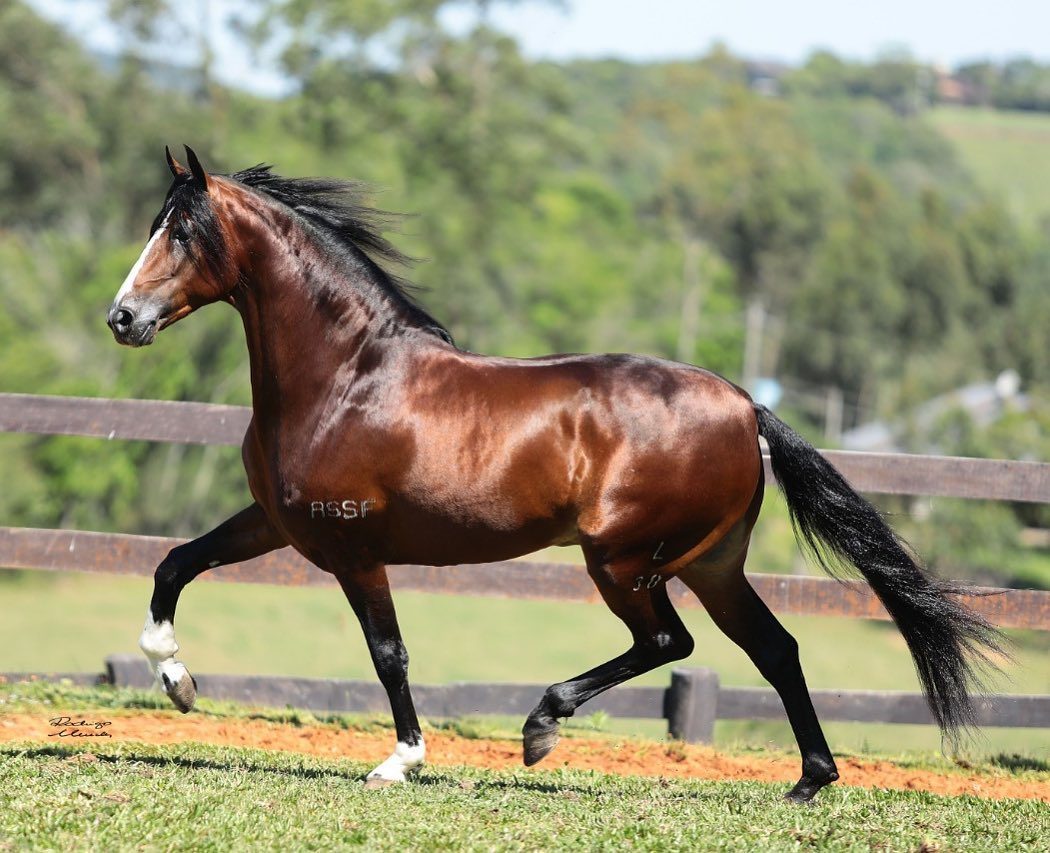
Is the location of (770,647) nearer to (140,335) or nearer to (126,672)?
(140,335)

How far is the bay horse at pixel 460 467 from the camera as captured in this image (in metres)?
4.95

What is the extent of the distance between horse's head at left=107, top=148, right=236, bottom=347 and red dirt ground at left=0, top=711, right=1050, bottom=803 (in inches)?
75.4

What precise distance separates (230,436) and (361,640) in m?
25.3

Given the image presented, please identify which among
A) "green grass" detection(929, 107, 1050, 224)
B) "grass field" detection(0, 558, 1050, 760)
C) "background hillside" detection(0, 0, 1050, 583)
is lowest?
"grass field" detection(0, 558, 1050, 760)

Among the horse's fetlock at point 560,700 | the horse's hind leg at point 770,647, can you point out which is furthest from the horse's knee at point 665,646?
the horse's fetlock at point 560,700

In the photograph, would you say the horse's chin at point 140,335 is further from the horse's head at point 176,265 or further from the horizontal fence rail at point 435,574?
the horizontal fence rail at point 435,574

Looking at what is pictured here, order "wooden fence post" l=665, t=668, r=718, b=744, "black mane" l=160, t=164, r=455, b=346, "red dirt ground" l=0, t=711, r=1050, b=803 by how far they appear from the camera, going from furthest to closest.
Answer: "wooden fence post" l=665, t=668, r=718, b=744 < "red dirt ground" l=0, t=711, r=1050, b=803 < "black mane" l=160, t=164, r=455, b=346

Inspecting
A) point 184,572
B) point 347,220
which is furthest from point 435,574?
point 347,220

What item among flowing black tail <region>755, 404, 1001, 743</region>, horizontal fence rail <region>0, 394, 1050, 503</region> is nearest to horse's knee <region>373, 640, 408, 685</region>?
flowing black tail <region>755, 404, 1001, 743</region>

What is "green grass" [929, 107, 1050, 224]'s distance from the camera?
120 m

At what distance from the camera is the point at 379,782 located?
4.96 m

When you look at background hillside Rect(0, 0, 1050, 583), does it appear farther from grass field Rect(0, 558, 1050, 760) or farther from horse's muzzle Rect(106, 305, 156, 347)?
horse's muzzle Rect(106, 305, 156, 347)

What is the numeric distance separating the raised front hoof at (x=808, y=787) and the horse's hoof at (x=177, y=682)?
7.58ft

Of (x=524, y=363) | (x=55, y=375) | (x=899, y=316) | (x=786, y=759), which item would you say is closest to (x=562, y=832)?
(x=524, y=363)
